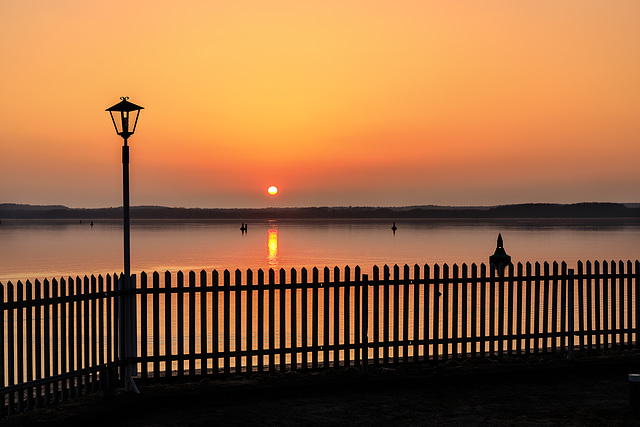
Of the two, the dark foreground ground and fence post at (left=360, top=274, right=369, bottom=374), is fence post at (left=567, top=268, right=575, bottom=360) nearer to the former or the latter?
→ the dark foreground ground

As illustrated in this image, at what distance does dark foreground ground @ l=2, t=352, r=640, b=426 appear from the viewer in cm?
→ 973

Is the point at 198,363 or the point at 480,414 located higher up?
the point at 480,414

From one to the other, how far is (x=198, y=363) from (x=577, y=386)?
36.0 ft

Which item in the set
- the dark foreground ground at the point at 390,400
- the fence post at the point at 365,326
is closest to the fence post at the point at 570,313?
the dark foreground ground at the point at 390,400

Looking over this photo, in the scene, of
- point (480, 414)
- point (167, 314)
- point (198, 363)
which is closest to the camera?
point (480, 414)

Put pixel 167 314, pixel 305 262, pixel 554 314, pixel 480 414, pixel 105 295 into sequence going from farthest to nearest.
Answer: pixel 305 262 → pixel 554 314 → pixel 167 314 → pixel 105 295 → pixel 480 414

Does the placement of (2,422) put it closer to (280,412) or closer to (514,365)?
(280,412)

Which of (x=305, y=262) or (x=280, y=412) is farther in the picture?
(x=305, y=262)

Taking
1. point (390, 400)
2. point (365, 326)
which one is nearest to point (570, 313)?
point (365, 326)

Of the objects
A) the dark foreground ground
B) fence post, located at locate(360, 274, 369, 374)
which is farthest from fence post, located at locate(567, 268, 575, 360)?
fence post, located at locate(360, 274, 369, 374)

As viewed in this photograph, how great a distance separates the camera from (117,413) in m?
10.0

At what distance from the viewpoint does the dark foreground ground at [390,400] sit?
9.73 meters

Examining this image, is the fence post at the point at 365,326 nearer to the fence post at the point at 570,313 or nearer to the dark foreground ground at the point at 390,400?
the dark foreground ground at the point at 390,400

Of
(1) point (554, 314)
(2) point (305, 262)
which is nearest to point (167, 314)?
(1) point (554, 314)
